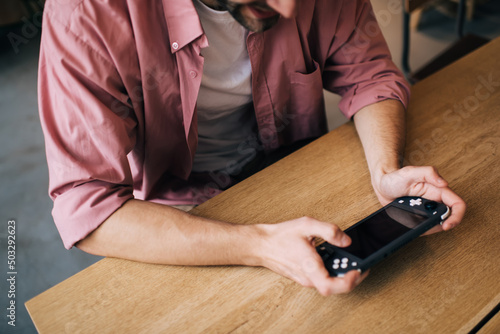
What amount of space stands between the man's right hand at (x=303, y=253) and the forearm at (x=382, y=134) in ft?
0.81

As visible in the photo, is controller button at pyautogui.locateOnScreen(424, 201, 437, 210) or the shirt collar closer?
controller button at pyautogui.locateOnScreen(424, 201, 437, 210)

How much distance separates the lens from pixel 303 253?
29.2 inches

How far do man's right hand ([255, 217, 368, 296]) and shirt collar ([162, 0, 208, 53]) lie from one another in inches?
18.0

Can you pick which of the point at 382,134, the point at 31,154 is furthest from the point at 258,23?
the point at 31,154

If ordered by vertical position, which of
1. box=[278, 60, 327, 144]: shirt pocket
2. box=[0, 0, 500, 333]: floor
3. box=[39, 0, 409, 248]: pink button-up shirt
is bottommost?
box=[0, 0, 500, 333]: floor

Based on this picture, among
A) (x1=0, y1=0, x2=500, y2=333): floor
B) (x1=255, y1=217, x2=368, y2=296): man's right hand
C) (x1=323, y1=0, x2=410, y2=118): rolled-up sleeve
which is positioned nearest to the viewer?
(x1=255, y1=217, x2=368, y2=296): man's right hand

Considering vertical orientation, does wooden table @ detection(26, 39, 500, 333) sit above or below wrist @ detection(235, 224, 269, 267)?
below

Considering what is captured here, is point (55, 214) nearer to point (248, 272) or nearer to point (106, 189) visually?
point (106, 189)

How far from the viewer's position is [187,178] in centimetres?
115

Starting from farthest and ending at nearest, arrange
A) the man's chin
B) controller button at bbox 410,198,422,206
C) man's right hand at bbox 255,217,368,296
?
the man's chin, controller button at bbox 410,198,422,206, man's right hand at bbox 255,217,368,296

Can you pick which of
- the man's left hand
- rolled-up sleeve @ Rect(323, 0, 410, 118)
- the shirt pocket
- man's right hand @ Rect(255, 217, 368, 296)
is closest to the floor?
the shirt pocket

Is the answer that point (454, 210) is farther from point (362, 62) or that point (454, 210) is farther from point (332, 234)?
point (362, 62)

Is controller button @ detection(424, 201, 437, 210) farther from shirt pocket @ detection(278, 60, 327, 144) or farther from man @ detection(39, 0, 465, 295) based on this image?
shirt pocket @ detection(278, 60, 327, 144)

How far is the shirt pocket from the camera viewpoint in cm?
113
